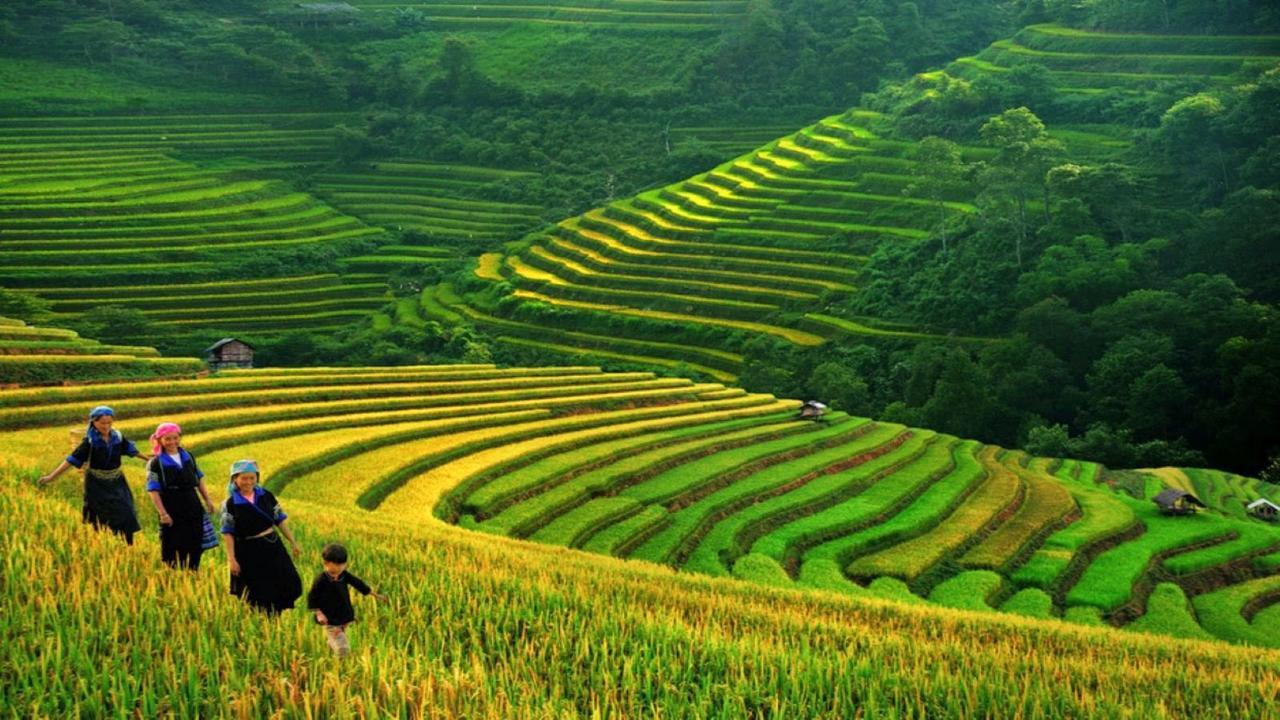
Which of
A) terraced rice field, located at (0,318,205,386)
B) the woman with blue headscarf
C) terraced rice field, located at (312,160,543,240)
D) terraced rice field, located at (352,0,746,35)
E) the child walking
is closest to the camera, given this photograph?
the child walking

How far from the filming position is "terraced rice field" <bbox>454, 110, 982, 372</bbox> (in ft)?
168

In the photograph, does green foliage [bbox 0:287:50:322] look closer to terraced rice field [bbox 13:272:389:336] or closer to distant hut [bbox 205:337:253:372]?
terraced rice field [bbox 13:272:389:336]

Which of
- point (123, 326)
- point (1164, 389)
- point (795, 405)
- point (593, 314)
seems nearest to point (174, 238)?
point (123, 326)

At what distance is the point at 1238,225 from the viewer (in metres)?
47.2

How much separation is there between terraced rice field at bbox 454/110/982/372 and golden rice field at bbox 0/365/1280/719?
2706cm

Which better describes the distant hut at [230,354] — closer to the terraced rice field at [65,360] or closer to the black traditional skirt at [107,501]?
the terraced rice field at [65,360]

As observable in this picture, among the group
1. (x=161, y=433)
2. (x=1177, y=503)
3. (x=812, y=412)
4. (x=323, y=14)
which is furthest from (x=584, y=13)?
(x=161, y=433)

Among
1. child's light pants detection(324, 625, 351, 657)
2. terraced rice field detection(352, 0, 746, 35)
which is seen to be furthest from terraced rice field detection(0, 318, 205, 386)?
terraced rice field detection(352, 0, 746, 35)

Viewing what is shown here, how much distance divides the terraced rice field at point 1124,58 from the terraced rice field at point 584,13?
Result: 2178cm

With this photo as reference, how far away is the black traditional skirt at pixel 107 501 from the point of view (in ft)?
33.5

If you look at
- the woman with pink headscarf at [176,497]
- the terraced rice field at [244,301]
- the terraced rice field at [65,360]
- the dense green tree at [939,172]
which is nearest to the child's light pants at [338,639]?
the woman with pink headscarf at [176,497]

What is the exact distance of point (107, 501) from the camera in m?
10.3

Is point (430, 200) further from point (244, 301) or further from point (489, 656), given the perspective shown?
point (489, 656)

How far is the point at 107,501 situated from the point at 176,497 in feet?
4.80
